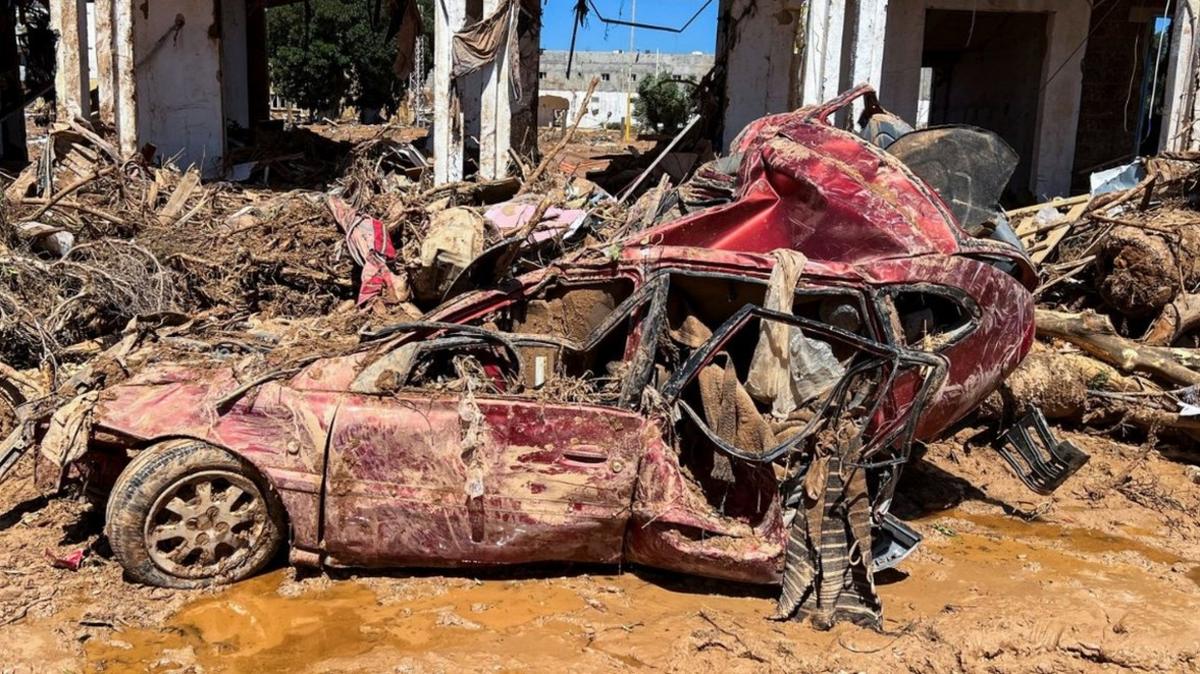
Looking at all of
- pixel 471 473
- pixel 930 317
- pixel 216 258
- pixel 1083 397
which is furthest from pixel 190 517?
pixel 1083 397

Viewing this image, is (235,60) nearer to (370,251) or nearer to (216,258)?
(216,258)

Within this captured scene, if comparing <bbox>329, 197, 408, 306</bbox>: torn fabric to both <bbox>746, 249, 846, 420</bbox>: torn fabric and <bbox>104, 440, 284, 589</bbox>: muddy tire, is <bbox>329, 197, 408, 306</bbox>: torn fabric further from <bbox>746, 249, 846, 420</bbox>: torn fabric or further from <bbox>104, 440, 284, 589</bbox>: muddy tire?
<bbox>746, 249, 846, 420</bbox>: torn fabric

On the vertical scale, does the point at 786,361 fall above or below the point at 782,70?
Answer: below

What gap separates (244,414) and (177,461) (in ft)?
1.17

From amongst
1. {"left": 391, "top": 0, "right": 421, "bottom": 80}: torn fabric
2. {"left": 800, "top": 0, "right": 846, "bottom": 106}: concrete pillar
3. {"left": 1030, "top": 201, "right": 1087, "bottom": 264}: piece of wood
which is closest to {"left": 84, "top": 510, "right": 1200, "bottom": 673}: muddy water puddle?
{"left": 1030, "top": 201, "right": 1087, "bottom": 264}: piece of wood

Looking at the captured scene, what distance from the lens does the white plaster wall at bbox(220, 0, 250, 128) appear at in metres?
16.5

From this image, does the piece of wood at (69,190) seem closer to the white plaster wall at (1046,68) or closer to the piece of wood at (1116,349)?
the piece of wood at (1116,349)

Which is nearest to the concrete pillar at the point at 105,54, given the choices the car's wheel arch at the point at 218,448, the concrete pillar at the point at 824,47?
the concrete pillar at the point at 824,47

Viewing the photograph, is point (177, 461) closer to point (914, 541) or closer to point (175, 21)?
point (914, 541)

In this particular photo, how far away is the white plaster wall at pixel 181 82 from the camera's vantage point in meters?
13.0

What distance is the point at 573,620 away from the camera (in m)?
4.35

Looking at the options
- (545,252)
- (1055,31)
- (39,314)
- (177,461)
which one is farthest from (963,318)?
(1055,31)

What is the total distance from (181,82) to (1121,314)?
1211 cm

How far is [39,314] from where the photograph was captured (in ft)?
23.3
